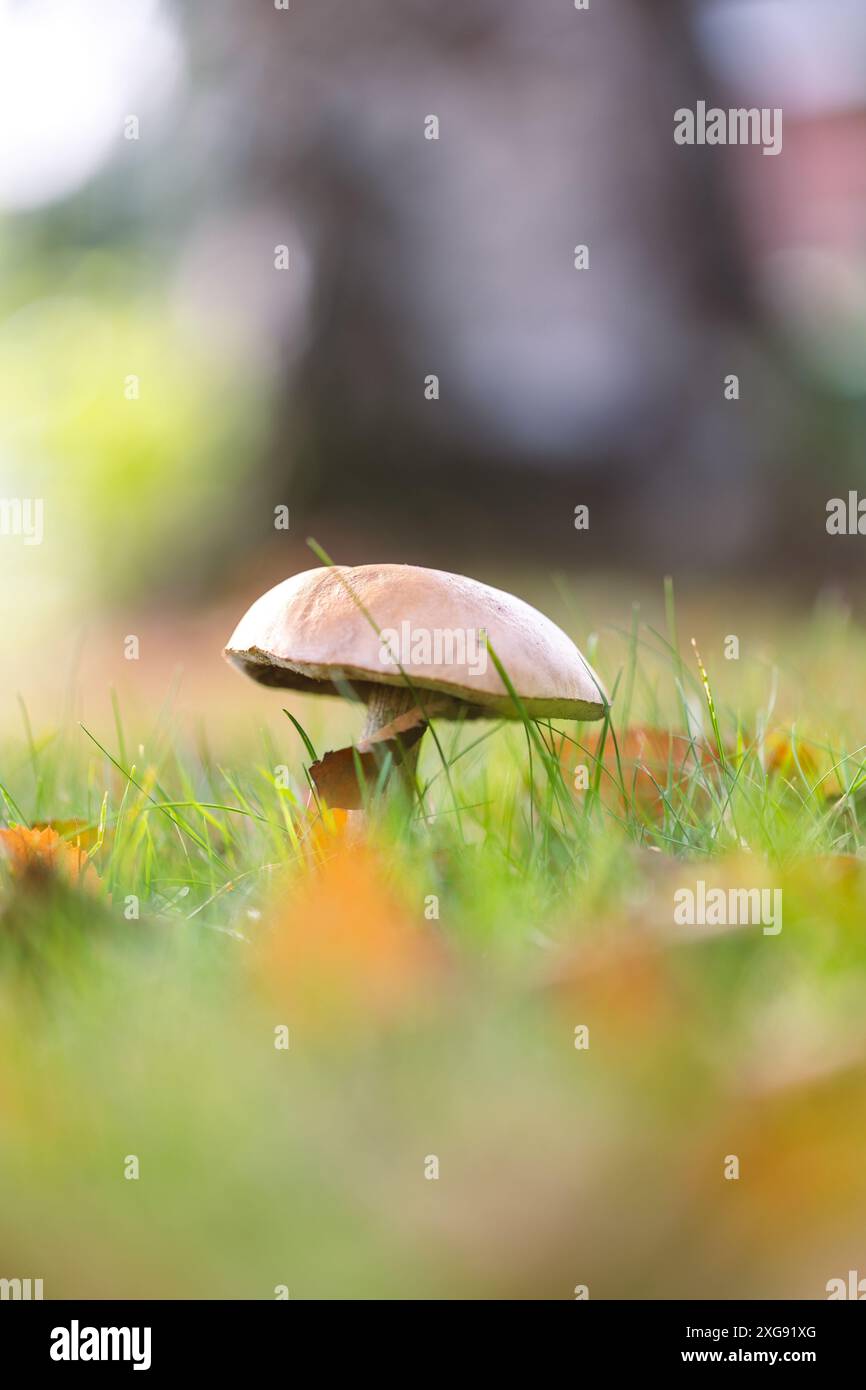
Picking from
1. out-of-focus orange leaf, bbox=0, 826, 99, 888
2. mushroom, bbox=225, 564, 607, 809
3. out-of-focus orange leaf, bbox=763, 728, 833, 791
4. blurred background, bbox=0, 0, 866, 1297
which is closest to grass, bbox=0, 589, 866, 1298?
out-of-focus orange leaf, bbox=0, 826, 99, 888

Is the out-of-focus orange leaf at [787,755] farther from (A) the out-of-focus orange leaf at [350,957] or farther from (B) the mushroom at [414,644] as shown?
(A) the out-of-focus orange leaf at [350,957]

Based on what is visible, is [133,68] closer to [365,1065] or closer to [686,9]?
[686,9]

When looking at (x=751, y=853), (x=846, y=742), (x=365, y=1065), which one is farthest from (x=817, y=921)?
(x=846, y=742)

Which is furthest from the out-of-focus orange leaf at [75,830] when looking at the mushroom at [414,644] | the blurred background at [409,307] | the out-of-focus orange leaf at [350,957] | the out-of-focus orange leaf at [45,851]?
the blurred background at [409,307]

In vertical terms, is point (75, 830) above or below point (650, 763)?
below

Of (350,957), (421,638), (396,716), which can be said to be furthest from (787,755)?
(350,957)

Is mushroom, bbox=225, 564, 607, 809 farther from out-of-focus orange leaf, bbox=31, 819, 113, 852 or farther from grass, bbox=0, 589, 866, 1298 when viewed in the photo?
out-of-focus orange leaf, bbox=31, 819, 113, 852

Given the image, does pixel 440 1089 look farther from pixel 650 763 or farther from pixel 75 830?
pixel 650 763
